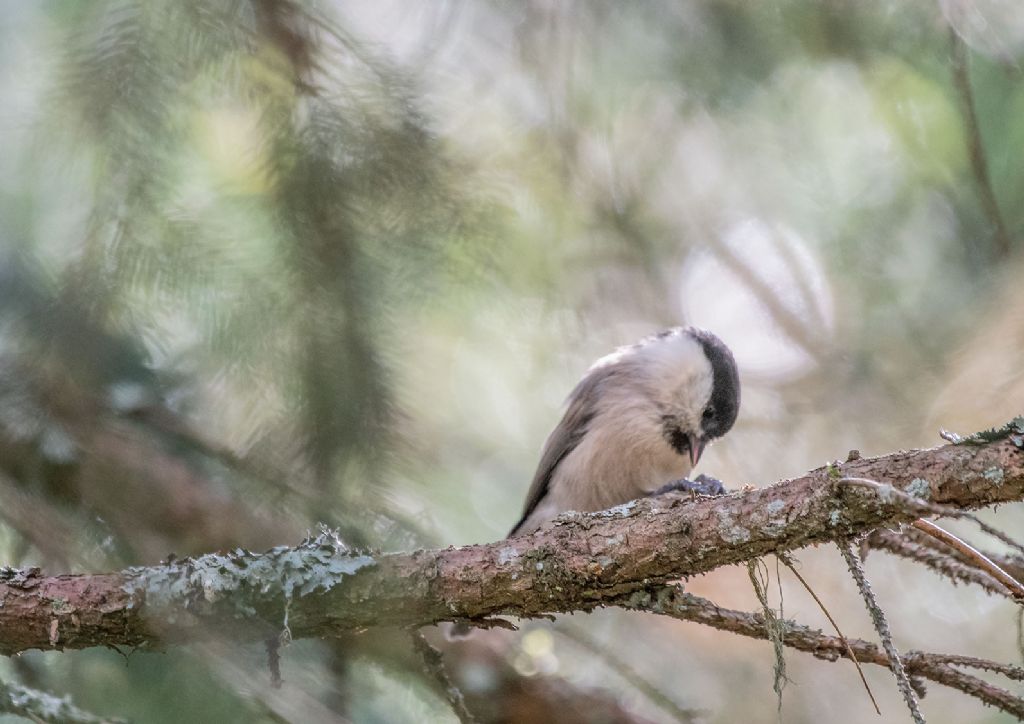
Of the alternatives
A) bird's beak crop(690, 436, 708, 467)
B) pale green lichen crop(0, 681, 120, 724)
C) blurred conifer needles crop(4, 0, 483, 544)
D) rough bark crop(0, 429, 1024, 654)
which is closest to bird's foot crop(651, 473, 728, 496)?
bird's beak crop(690, 436, 708, 467)

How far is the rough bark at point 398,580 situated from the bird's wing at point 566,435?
111 cm

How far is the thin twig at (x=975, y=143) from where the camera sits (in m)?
2.14

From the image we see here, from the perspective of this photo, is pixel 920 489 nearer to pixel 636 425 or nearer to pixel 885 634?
pixel 885 634

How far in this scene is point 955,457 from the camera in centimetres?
110

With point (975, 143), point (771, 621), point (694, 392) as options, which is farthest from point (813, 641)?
point (975, 143)

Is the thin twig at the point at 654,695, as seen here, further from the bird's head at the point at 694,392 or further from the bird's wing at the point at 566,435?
the bird's head at the point at 694,392

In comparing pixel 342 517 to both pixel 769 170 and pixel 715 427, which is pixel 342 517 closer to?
pixel 715 427

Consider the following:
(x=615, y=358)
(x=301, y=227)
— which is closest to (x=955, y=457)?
(x=301, y=227)

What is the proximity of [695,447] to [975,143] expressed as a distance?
1012 millimetres

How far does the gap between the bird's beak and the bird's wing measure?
28 cm

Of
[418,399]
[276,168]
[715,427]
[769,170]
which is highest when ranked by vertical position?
[769,170]

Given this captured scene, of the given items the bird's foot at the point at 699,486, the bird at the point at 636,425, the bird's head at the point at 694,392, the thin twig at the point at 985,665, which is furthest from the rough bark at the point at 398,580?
the bird's head at the point at 694,392

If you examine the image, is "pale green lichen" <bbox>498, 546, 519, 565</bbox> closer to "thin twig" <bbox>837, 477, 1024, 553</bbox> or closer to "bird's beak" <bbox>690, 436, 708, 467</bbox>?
Result: "thin twig" <bbox>837, 477, 1024, 553</bbox>

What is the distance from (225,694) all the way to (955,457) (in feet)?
3.13
